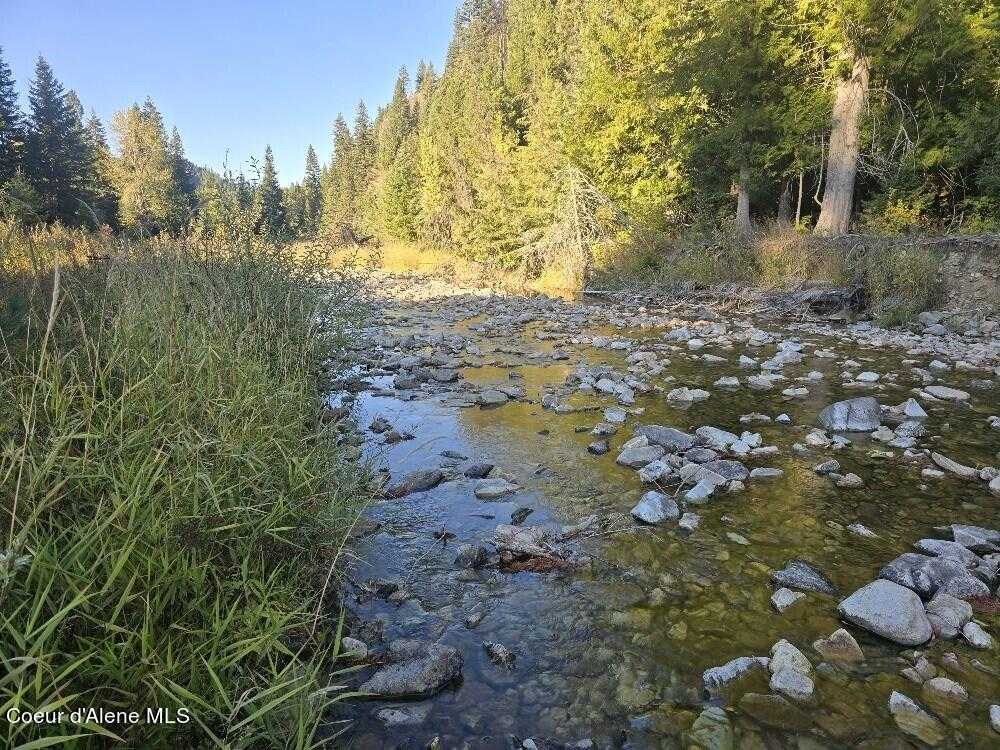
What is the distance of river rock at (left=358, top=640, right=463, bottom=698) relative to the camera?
7.94 ft

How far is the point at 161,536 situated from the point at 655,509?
3.06 metres

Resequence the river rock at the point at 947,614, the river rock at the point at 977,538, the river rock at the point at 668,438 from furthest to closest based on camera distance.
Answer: the river rock at the point at 668,438 < the river rock at the point at 977,538 < the river rock at the point at 947,614

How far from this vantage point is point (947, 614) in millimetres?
2793

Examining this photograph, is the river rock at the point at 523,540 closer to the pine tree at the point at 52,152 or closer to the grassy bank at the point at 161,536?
the grassy bank at the point at 161,536

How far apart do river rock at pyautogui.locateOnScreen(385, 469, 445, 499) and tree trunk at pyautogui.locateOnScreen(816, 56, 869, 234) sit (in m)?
15.3

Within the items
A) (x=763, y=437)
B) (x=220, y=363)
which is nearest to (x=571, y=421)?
(x=763, y=437)

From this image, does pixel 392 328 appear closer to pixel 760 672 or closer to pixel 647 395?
pixel 647 395

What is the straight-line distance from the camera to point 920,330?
10.4m

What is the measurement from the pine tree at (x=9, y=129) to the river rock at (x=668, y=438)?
39686mm

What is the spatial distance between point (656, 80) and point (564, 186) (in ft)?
14.6

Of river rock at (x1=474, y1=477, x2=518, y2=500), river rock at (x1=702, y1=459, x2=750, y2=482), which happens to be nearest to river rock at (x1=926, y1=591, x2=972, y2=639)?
river rock at (x1=702, y1=459, x2=750, y2=482)

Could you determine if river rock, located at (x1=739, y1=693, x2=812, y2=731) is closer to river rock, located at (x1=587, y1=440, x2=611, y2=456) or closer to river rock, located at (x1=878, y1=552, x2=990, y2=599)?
river rock, located at (x1=878, y1=552, x2=990, y2=599)

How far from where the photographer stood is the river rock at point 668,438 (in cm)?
518

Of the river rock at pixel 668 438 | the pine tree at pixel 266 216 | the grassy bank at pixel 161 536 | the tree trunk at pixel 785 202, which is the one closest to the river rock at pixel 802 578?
the river rock at pixel 668 438
